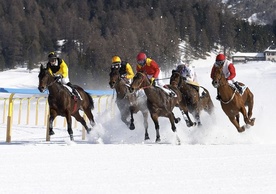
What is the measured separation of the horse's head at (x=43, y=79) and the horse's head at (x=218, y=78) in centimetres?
361

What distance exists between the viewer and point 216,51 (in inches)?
5148

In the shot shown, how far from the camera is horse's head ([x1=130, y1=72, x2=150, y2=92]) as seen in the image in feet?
39.4

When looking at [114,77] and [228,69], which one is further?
[228,69]

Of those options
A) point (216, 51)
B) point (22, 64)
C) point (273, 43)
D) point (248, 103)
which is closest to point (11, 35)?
point (22, 64)

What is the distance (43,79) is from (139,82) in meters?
2.08

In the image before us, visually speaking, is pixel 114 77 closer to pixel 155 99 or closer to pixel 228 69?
pixel 155 99

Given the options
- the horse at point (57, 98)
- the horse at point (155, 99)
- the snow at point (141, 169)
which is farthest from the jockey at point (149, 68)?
the horse at point (57, 98)

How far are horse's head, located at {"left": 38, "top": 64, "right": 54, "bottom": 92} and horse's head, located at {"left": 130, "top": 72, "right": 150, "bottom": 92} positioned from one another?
1.88 metres

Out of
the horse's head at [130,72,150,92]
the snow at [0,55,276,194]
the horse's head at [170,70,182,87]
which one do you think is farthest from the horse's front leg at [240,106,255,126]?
the horse's head at [130,72,150,92]

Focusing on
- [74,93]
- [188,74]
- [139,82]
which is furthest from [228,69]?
[74,93]

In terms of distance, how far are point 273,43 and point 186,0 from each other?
3175cm

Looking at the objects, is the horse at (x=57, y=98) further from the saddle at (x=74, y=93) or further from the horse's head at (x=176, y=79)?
the horse's head at (x=176, y=79)

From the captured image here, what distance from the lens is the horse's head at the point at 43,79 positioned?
12.2 metres

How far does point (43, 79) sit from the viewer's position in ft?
40.1
